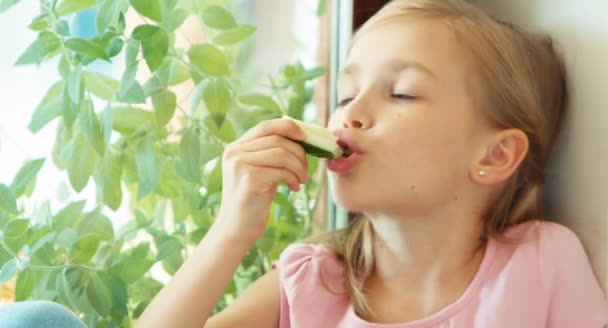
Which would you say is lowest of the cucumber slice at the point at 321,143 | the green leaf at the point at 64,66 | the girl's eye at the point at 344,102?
the cucumber slice at the point at 321,143

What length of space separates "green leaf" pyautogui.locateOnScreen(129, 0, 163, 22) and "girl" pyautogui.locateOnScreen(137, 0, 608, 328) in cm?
21

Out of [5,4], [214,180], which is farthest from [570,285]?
[5,4]

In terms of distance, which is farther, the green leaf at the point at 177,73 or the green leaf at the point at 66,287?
the green leaf at the point at 177,73

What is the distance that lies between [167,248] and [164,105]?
0.22m

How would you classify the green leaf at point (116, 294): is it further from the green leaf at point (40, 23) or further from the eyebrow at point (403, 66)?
the eyebrow at point (403, 66)

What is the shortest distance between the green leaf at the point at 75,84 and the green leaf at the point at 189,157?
0.19 m

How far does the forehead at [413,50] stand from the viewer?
0.98 m

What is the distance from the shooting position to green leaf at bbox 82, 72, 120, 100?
3.53 ft

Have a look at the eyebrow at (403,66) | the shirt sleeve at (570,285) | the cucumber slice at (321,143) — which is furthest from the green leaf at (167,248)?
the shirt sleeve at (570,285)

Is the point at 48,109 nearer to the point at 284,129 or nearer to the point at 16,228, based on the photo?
the point at 16,228

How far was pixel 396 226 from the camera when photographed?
104 cm

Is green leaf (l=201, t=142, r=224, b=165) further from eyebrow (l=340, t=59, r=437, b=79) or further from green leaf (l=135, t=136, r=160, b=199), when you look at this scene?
eyebrow (l=340, t=59, r=437, b=79)

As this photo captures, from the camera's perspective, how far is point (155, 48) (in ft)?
3.51

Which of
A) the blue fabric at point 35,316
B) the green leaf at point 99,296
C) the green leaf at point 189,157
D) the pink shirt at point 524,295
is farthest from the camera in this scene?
the green leaf at point 189,157
